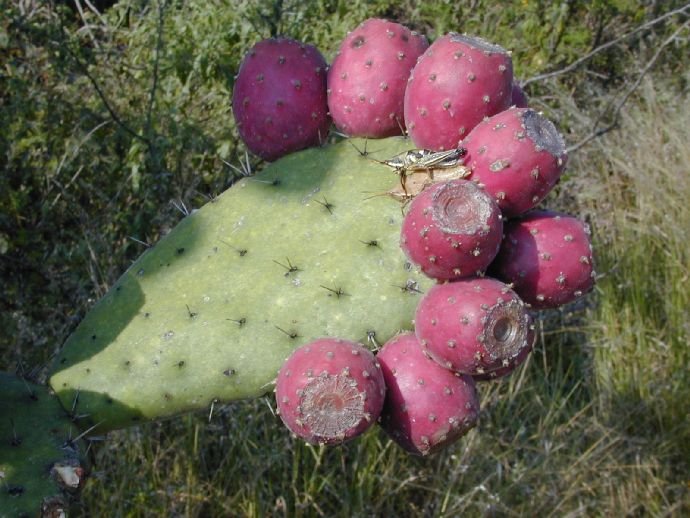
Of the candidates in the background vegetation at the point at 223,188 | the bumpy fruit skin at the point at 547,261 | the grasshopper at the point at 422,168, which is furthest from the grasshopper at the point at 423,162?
the background vegetation at the point at 223,188

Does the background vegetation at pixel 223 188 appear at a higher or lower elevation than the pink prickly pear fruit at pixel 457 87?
lower

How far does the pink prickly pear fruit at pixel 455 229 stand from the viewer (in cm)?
89

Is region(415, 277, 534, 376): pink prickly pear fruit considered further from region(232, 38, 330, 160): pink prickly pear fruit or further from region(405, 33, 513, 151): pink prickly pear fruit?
region(232, 38, 330, 160): pink prickly pear fruit

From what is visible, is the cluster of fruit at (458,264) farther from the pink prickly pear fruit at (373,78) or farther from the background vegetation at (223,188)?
the background vegetation at (223,188)

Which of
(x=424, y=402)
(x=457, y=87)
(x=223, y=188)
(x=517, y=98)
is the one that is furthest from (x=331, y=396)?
(x=223, y=188)

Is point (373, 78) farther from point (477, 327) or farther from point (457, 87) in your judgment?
point (477, 327)

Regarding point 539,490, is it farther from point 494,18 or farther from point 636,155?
point 494,18

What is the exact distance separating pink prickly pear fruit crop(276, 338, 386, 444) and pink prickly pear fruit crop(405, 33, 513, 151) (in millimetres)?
348

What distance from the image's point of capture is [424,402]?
0.95 meters

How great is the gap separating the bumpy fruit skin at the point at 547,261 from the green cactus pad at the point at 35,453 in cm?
69

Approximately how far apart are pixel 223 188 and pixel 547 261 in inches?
81.6

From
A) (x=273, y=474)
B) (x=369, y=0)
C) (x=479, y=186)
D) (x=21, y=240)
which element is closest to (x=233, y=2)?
(x=369, y=0)

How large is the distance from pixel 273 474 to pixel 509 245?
1.82 meters

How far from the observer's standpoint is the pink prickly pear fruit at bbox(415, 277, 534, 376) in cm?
88
